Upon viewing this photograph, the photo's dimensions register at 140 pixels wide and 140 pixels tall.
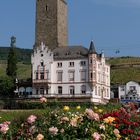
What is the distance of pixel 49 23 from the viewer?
95.5 m

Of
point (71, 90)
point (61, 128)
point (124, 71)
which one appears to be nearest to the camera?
point (61, 128)

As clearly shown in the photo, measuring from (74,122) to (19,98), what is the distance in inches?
2902

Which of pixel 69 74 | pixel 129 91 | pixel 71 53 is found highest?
pixel 71 53

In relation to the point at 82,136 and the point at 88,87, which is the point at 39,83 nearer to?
the point at 88,87

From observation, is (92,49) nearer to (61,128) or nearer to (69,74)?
(69,74)

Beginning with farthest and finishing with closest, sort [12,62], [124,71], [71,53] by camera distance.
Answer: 1. [124,71]
2. [12,62]
3. [71,53]

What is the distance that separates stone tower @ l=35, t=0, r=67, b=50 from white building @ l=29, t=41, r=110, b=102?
848 cm

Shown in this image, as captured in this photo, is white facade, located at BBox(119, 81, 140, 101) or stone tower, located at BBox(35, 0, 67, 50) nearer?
white facade, located at BBox(119, 81, 140, 101)

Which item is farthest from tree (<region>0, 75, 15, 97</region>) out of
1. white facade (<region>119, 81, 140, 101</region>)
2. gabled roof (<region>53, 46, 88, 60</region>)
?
white facade (<region>119, 81, 140, 101</region>)

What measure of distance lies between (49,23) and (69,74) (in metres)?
16.1

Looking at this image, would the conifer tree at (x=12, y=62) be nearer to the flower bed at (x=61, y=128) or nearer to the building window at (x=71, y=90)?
the building window at (x=71, y=90)

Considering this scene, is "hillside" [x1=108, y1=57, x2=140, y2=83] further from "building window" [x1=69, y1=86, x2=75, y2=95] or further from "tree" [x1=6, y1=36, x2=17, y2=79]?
"tree" [x1=6, y1=36, x2=17, y2=79]

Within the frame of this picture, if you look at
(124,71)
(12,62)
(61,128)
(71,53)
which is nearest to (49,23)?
(12,62)

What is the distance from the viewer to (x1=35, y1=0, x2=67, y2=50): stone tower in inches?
3743
